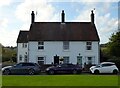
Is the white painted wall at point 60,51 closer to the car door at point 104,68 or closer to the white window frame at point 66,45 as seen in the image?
the white window frame at point 66,45

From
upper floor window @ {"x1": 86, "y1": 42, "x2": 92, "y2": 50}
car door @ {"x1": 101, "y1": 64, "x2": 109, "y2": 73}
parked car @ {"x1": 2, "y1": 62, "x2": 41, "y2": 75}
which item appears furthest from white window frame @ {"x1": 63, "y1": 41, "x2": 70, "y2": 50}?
parked car @ {"x1": 2, "y1": 62, "x2": 41, "y2": 75}

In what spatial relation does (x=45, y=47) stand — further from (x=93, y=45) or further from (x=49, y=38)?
(x=93, y=45)

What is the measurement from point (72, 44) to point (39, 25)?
8.69 m

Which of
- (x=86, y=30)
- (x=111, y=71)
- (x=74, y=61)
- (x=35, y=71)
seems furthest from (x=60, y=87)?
(x=86, y=30)

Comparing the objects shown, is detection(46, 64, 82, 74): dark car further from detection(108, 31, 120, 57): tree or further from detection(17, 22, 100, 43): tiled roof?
detection(108, 31, 120, 57): tree

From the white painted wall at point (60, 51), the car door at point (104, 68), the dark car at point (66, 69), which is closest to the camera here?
the dark car at point (66, 69)

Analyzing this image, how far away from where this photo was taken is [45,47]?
60.9 meters

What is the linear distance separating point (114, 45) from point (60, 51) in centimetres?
1951

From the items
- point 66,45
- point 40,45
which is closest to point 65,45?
point 66,45

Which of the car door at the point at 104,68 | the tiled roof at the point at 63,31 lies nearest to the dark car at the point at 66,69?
the car door at the point at 104,68

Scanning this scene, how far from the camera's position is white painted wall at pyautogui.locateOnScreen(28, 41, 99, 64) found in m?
60.2

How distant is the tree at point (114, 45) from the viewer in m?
74.8

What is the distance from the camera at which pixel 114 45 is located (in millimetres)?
75812

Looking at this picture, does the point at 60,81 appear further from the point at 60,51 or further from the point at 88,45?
the point at 88,45
